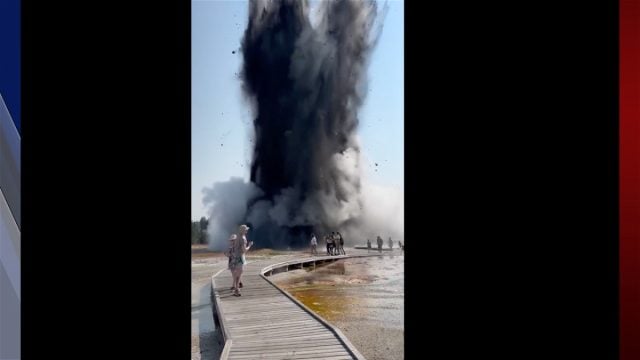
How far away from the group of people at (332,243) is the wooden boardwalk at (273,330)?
22.7 ft

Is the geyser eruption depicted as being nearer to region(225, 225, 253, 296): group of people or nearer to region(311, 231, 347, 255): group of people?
region(311, 231, 347, 255): group of people

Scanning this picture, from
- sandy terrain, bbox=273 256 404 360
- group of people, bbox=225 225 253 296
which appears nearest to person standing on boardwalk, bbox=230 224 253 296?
group of people, bbox=225 225 253 296

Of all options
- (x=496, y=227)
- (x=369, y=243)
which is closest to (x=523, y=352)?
→ (x=496, y=227)

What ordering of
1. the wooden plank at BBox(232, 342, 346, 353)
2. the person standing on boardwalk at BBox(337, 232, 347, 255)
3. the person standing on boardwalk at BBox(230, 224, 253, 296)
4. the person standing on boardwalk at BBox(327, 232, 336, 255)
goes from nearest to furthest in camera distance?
1. the wooden plank at BBox(232, 342, 346, 353)
2. the person standing on boardwalk at BBox(230, 224, 253, 296)
3. the person standing on boardwalk at BBox(327, 232, 336, 255)
4. the person standing on boardwalk at BBox(337, 232, 347, 255)

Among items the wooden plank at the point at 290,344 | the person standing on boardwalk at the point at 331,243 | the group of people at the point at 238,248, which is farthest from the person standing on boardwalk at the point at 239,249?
the person standing on boardwalk at the point at 331,243

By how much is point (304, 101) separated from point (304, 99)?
0.07 meters

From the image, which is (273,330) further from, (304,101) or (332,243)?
(304,101)

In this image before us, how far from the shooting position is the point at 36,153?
1.45 metres

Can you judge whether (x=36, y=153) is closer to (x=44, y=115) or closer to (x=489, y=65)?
(x=44, y=115)

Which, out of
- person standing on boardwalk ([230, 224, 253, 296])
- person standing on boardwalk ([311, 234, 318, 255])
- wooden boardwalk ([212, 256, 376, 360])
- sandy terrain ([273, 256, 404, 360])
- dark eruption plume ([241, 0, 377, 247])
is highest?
dark eruption plume ([241, 0, 377, 247])

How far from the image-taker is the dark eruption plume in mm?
15156

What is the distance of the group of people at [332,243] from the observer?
13250 millimetres

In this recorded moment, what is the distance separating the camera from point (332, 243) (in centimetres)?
1363

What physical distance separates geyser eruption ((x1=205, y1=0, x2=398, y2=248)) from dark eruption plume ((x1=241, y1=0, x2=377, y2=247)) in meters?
0.03
